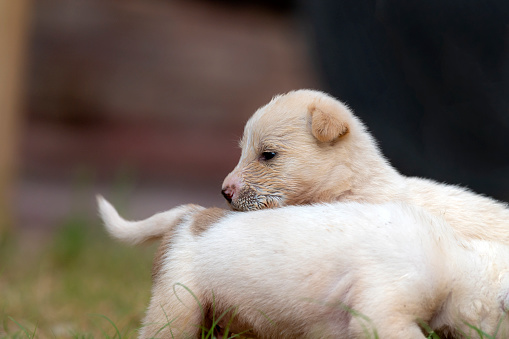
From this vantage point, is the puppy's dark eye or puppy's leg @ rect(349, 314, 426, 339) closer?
puppy's leg @ rect(349, 314, 426, 339)

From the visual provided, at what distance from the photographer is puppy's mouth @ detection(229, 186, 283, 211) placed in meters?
2.80

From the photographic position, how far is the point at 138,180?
8875 mm

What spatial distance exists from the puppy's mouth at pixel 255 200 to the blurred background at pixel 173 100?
2.99 feet

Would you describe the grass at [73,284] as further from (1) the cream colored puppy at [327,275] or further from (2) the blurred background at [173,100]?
(1) the cream colored puppy at [327,275]

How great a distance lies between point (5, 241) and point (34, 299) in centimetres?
128

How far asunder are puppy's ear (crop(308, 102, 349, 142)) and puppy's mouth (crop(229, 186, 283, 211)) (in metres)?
0.28

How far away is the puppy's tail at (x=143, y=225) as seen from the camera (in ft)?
9.24

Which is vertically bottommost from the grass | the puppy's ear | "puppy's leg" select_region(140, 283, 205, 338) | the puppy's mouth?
the grass

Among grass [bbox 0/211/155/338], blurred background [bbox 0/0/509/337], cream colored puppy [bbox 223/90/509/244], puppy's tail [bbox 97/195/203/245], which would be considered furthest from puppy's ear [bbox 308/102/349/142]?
grass [bbox 0/211/155/338]

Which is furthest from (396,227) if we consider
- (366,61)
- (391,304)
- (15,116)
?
(15,116)

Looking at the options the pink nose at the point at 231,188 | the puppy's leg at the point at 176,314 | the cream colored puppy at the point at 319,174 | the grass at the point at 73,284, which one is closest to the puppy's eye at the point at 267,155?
the cream colored puppy at the point at 319,174

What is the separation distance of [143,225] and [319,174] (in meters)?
0.69

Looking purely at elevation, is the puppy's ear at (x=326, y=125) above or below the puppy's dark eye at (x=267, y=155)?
above

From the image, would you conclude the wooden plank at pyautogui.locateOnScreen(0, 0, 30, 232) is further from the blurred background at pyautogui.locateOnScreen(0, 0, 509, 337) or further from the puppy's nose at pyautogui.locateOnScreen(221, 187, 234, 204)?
the puppy's nose at pyautogui.locateOnScreen(221, 187, 234, 204)
